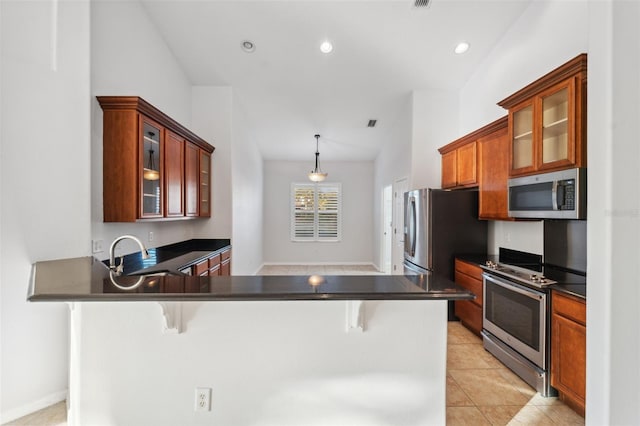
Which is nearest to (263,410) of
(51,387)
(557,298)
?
(51,387)

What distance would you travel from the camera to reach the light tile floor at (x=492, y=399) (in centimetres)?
197

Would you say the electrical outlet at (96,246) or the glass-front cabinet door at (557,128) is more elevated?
the glass-front cabinet door at (557,128)

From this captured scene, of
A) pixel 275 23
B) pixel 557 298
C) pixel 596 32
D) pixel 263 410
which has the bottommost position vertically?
pixel 263 410

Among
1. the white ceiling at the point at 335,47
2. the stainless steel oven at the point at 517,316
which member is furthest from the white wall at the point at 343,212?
the stainless steel oven at the point at 517,316

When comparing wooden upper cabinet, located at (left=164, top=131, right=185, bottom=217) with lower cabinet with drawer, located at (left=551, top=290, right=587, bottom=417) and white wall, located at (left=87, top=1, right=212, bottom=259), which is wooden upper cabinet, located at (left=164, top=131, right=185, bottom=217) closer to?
white wall, located at (left=87, top=1, right=212, bottom=259)

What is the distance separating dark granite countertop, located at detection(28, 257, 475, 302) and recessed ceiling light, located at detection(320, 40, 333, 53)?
10.6ft

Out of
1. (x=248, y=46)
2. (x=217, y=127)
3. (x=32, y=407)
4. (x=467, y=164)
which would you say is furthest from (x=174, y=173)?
(x=467, y=164)

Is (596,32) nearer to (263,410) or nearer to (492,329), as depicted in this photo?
(492,329)

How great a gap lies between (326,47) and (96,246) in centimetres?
336

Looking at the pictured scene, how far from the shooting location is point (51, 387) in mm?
1995

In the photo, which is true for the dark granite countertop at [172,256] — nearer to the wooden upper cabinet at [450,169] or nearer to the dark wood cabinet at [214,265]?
the dark wood cabinet at [214,265]

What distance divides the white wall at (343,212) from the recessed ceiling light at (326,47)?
4175mm

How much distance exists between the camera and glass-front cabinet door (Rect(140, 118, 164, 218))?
105 inches

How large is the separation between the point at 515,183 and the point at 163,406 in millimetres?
3153
